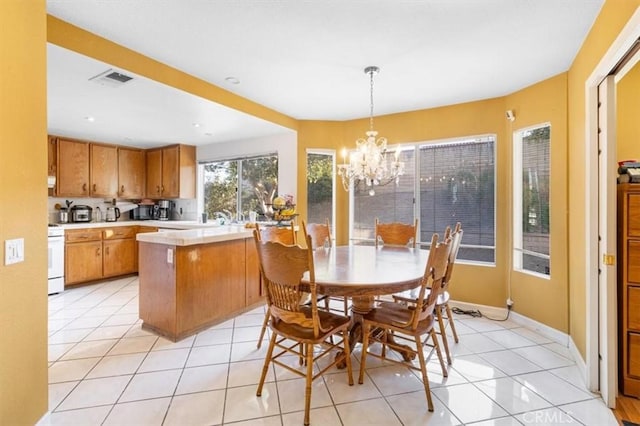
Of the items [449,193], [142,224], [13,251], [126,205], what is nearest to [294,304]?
[13,251]

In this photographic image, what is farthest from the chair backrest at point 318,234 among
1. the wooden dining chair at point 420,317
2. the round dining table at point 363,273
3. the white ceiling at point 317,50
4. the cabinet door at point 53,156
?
the cabinet door at point 53,156

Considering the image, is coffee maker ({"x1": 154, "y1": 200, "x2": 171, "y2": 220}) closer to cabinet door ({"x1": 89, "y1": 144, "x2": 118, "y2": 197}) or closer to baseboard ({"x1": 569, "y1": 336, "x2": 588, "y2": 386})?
cabinet door ({"x1": 89, "y1": 144, "x2": 118, "y2": 197})

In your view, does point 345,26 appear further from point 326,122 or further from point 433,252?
point 326,122

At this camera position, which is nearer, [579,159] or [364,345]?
[364,345]

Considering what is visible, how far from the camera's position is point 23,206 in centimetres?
149

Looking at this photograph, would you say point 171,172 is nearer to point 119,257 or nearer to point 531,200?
point 119,257

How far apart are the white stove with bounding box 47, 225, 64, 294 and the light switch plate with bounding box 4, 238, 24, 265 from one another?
350 centimetres

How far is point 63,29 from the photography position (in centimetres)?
208

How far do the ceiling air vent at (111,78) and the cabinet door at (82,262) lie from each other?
9.68 feet

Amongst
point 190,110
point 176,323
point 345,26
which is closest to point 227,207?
point 190,110

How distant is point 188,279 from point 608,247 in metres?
3.30

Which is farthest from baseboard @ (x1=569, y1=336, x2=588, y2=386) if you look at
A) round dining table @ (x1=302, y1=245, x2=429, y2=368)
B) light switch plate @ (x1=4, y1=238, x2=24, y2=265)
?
light switch plate @ (x1=4, y1=238, x2=24, y2=265)

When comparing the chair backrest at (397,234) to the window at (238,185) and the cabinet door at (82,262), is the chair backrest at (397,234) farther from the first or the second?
the cabinet door at (82,262)

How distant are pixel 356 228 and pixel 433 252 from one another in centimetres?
A: 266
